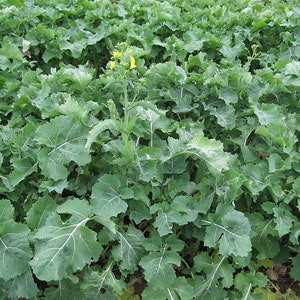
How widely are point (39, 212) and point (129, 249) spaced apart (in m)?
0.54

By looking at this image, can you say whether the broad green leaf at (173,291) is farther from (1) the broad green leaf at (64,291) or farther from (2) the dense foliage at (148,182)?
(1) the broad green leaf at (64,291)

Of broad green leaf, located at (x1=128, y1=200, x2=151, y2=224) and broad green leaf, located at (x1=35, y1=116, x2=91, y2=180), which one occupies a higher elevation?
broad green leaf, located at (x1=35, y1=116, x2=91, y2=180)

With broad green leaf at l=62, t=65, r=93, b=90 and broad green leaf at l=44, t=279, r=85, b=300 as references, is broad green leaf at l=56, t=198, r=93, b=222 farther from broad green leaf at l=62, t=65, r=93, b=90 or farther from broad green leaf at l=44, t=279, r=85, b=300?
broad green leaf at l=62, t=65, r=93, b=90

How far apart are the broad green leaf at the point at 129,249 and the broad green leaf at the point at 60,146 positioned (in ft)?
1.59

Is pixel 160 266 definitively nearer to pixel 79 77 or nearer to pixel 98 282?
pixel 98 282

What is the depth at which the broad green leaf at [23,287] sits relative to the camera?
93.6 inches

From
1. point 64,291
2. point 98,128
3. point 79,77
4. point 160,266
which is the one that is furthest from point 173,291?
point 79,77

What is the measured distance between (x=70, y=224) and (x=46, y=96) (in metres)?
1.13

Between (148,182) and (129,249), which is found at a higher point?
(148,182)

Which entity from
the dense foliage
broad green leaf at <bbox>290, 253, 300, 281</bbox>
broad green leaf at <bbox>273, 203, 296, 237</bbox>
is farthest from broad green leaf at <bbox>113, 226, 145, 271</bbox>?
broad green leaf at <bbox>290, 253, 300, 281</bbox>

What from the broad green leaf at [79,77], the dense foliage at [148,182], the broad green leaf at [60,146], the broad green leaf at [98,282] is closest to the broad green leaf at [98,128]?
the dense foliage at [148,182]

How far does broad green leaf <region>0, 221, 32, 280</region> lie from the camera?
2332 mm

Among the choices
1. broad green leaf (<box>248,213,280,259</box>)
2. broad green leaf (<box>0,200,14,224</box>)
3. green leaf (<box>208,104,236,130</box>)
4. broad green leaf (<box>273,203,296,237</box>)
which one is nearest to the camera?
broad green leaf (<box>0,200,14,224</box>)

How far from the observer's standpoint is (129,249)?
2.64 m
